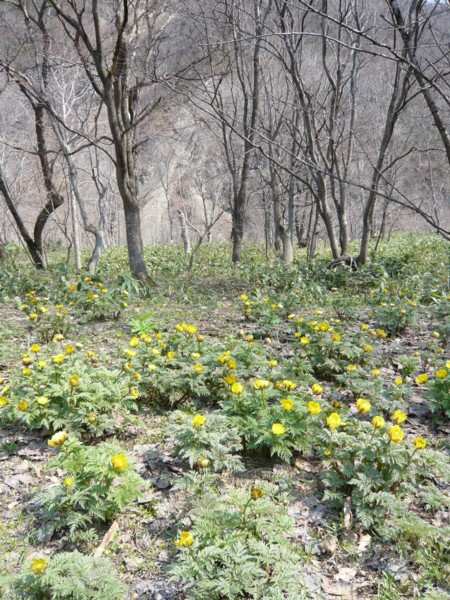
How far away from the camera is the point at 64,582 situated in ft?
5.16

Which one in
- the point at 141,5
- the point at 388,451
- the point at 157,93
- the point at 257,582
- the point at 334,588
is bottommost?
the point at 334,588

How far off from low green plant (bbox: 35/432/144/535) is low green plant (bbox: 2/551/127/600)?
0.32 m

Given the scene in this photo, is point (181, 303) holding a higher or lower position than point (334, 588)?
higher

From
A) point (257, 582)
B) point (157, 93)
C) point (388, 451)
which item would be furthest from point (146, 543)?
point (157, 93)

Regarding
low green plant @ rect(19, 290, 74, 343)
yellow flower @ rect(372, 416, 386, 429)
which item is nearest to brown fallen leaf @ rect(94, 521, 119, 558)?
yellow flower @ rect(372, 416, 386, 429)

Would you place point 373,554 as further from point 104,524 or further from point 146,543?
point 104,524

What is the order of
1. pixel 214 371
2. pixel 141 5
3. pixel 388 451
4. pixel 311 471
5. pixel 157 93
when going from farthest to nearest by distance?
pixel 157 93 < pixel 141 5 < pixel 214 371 < pixel 311 471 < pixel 388 451

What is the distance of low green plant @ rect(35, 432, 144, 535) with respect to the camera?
79.9 inches

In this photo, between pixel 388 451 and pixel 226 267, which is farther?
pixel 226 267

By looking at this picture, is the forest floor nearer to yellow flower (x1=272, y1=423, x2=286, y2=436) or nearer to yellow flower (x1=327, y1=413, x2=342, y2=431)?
yellow flower (x1=272, y1=423, x2=286, y2=436)

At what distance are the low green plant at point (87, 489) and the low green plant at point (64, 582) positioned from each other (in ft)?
1.05

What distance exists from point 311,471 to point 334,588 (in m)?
0.74

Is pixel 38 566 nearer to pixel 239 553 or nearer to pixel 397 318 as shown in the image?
pixel 239 553

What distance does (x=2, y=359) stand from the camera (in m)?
4.05
